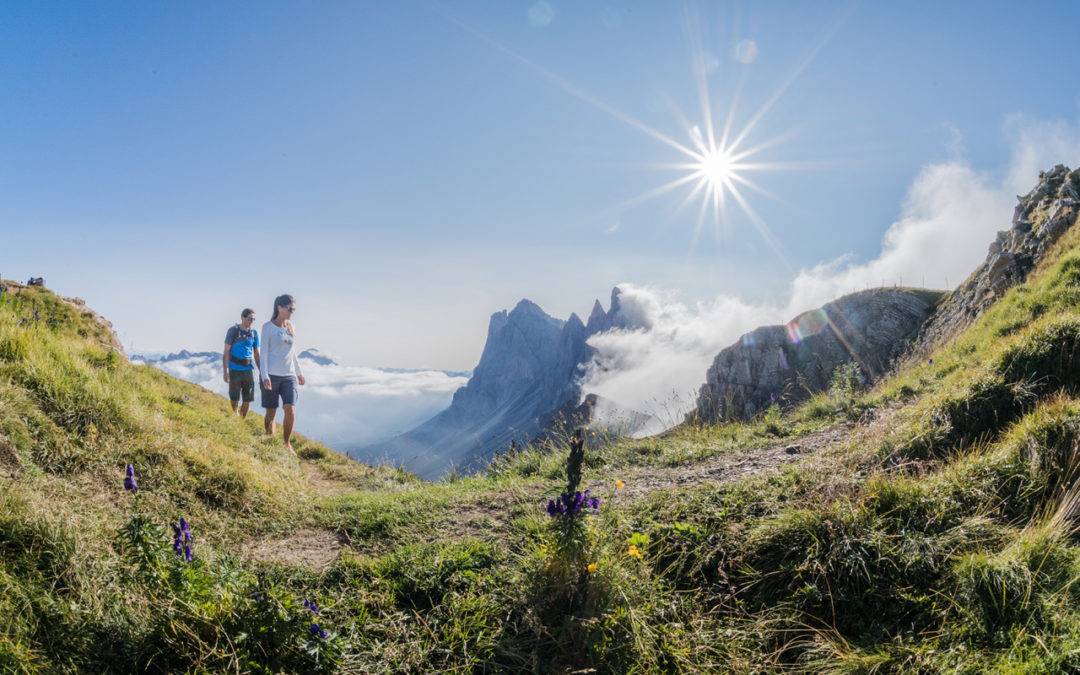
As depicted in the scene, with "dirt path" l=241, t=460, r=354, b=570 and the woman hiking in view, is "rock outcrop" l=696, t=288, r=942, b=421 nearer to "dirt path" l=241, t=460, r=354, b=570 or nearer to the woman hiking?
the woman hiking

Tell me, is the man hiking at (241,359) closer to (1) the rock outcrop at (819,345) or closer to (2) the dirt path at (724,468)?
(2) the dirt path at (724,468)

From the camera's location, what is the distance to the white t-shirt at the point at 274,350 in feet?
31.6

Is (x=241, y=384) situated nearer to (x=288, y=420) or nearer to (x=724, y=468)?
(x=288, y=420)

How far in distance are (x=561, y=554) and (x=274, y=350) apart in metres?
8.28

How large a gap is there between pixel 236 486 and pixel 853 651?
21.3 feet

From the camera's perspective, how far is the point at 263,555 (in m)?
4.87

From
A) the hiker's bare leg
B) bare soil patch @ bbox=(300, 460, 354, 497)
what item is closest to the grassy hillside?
bare soil patch @ bbox=(300, 460, 354, 497)

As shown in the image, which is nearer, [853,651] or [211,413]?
[853,651]

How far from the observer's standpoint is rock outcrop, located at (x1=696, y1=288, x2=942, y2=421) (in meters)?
33.2

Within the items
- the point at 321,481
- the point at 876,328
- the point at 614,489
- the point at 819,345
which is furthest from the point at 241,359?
the point at 819,345

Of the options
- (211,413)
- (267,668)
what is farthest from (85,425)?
(267,668)

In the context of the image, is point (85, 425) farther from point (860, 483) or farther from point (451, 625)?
point (860, 483)

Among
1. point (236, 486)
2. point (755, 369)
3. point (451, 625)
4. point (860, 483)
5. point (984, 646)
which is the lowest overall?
point (451, 625)

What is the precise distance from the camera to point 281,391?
32.1 feet
